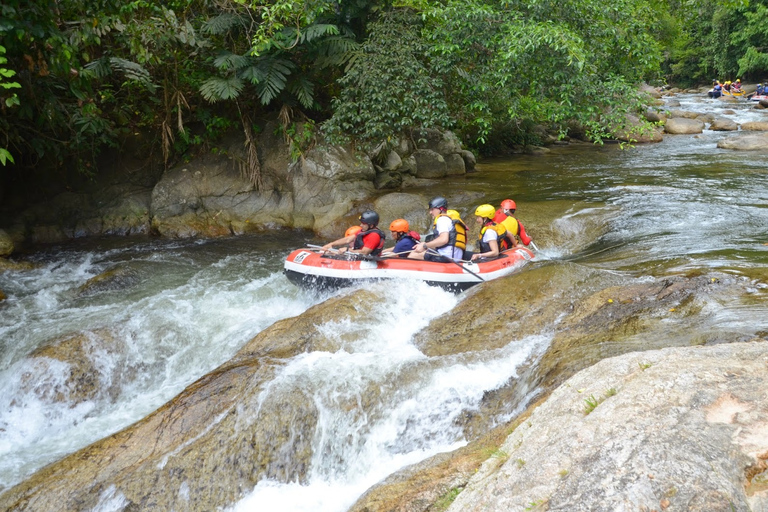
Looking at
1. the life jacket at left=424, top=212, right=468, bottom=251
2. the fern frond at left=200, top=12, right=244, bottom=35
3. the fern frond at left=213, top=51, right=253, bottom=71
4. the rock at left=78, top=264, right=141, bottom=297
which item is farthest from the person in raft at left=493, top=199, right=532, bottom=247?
the fern frond at left=200, top=12, right=244, bottom=35

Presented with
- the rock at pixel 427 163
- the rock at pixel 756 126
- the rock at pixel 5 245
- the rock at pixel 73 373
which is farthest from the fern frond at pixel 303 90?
the rock at pixel 756 126

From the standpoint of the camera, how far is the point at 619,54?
10422 mm

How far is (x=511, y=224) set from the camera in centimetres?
856

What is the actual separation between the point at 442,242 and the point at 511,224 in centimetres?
122

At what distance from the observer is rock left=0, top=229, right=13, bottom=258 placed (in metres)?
10.1

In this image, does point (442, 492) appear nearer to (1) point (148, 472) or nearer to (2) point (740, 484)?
(2) point (740, 484)

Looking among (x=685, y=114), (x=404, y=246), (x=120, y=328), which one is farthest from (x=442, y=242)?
(x=685, y=114)

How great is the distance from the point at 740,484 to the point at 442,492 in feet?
5.11

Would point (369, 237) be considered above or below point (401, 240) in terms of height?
above

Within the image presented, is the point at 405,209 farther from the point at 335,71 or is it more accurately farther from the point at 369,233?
the point at 335,71

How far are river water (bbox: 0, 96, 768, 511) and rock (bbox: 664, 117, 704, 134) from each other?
7023 millimetres

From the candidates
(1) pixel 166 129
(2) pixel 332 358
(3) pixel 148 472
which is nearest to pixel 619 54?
(2) pixel 332 358

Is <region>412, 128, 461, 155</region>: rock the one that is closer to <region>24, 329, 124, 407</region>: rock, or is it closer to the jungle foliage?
the jungle foliage

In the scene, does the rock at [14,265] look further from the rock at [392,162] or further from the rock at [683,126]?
the rock at [683,126]
